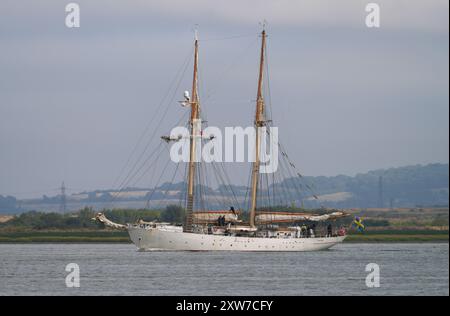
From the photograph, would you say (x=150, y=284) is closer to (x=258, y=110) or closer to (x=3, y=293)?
(x=3, y=293)

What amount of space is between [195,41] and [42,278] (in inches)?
1921

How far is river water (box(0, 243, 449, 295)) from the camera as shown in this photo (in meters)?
81.4

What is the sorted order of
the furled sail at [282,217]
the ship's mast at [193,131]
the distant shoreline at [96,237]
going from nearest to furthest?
the ship's mast at [193,131] < the furled sail at [282,217] < the distant shoreline at [96,237]

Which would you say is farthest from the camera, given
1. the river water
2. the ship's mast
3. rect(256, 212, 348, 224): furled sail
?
rect(256, 212, 348, 224): furled sail

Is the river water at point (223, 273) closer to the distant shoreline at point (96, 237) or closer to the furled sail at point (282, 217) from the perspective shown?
the furled sail at point (282, 217)

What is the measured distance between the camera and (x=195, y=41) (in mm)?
133125

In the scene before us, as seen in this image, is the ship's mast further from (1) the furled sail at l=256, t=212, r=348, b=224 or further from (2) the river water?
(1) the furled sail at l=256, t=212, r=348, b=224

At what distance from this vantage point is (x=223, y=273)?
95.0 m

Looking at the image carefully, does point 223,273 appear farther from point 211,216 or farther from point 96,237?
point 96,237

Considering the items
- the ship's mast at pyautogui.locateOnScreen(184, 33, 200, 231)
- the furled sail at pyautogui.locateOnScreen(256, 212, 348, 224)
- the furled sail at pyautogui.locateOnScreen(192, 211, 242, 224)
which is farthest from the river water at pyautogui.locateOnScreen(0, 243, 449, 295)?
the furled sail at pyautogui.locateOnScreen(256, 212, 348, 224)

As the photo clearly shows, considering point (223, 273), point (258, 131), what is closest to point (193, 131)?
point (258, 131)

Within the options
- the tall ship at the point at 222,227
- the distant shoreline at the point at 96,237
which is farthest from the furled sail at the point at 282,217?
the distant shoreline at the point at 96,237

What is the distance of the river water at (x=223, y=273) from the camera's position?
8138 cm
